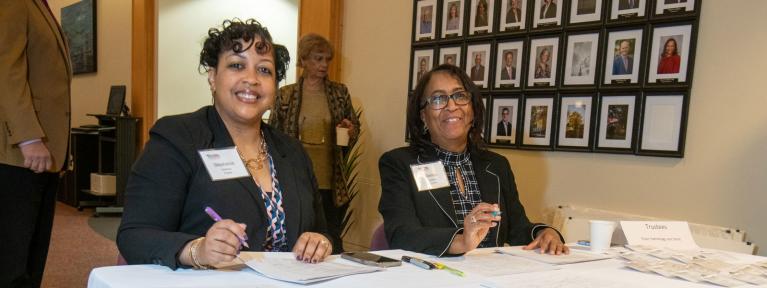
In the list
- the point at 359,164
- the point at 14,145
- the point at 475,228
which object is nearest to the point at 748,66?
the point at 475,228

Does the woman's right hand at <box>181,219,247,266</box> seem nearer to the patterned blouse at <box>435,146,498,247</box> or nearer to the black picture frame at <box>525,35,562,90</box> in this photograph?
the patterned blouse at <box>435,146,498,247</box>

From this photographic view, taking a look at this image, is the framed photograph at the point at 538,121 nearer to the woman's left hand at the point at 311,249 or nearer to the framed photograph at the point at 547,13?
the framed photograph at the point at 547,13

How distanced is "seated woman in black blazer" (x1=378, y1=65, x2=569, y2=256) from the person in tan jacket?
1293 millimetres

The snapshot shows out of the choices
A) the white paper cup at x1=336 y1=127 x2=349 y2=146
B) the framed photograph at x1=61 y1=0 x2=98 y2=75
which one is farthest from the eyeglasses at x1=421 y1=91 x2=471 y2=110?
the framed photograph at x1=61 y1=0 x2=98 y2=75

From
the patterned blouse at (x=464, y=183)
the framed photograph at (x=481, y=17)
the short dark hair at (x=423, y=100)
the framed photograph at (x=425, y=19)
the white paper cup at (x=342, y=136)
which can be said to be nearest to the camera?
the patterned blouse at (x=464, y=183)

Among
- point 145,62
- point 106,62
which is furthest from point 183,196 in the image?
point 106,62

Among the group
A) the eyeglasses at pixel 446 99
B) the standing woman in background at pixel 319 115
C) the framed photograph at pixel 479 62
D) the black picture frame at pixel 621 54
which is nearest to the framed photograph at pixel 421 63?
the framed photograph at pixel 479 62

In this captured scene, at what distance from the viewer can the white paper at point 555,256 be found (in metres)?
1.47

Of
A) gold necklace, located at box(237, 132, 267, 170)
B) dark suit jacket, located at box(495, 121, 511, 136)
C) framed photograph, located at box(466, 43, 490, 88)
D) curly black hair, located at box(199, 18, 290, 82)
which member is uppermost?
framed photograph, located at box(466, 43, 490, 88)

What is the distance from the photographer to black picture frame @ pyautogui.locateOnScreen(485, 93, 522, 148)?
2.96m

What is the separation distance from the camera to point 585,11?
106 inches

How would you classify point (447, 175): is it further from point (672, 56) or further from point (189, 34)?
point (189, 34)

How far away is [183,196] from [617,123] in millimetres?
2030

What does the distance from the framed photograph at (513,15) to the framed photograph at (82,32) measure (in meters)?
5.45
